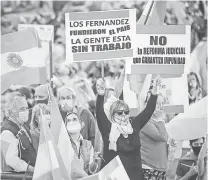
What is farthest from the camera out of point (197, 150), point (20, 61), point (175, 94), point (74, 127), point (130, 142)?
point (20, 61)

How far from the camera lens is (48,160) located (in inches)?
344

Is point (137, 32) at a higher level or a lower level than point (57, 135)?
higher

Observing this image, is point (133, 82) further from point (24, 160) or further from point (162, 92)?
point (24, 160)

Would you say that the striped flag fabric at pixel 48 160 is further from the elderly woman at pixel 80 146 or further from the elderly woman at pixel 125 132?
the elderly woman at pixel 125 132

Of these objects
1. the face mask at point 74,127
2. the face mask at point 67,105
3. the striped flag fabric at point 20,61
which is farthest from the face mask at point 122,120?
the striped flag fabric at point 20,61

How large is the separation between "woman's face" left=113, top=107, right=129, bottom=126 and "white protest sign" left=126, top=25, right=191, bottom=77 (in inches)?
41.6

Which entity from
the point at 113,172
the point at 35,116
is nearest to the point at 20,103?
the point at 35,116

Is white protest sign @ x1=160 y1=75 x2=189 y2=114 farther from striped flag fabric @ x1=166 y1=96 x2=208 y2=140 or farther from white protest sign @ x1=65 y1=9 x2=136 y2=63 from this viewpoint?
white protest sign @ x1=65 y1=9 x2=136 y2=63

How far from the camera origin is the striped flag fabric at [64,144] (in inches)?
349

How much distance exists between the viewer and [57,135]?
29.6ft

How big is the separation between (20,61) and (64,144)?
90.1 inches

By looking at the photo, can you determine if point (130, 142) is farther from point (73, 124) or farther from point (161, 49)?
point (161, 49)

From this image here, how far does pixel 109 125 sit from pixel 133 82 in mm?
1340

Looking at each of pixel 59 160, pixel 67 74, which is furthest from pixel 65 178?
pixel 67 74
